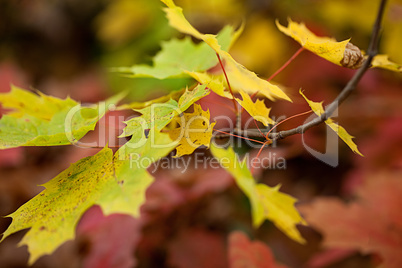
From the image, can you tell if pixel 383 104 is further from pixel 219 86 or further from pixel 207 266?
pixel 219 86

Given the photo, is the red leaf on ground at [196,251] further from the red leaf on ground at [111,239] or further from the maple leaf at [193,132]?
the maple leaf at [193,132]

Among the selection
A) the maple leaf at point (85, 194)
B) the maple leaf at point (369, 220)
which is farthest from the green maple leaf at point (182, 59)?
the maple leaf at point (369, 220)

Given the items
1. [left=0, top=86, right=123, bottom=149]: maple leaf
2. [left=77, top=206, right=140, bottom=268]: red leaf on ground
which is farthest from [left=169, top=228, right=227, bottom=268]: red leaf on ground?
[left=0, top=86, right=123, bottom=149]: maple leaf

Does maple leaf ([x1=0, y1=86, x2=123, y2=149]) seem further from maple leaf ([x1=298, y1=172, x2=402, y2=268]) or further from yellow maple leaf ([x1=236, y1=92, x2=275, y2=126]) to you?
maple leaf ([x1=298, y1=172, x2=402, y2=268])

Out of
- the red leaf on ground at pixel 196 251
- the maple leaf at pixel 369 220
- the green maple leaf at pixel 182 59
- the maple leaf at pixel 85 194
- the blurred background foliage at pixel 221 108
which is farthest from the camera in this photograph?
the blurred background foliage at pixel 221 108

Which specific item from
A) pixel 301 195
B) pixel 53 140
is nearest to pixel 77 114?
pixel 53 140

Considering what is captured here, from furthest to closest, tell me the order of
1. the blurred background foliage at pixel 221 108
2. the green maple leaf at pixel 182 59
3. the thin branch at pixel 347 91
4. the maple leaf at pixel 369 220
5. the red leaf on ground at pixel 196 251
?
the blurred background foliage at pixel 221 108
the red leaf on ground at pixel 196 251
the maple leaf at pixel 369 220
the green maple leaf at pixel 182 59
the thin branch at pixel 347 91
